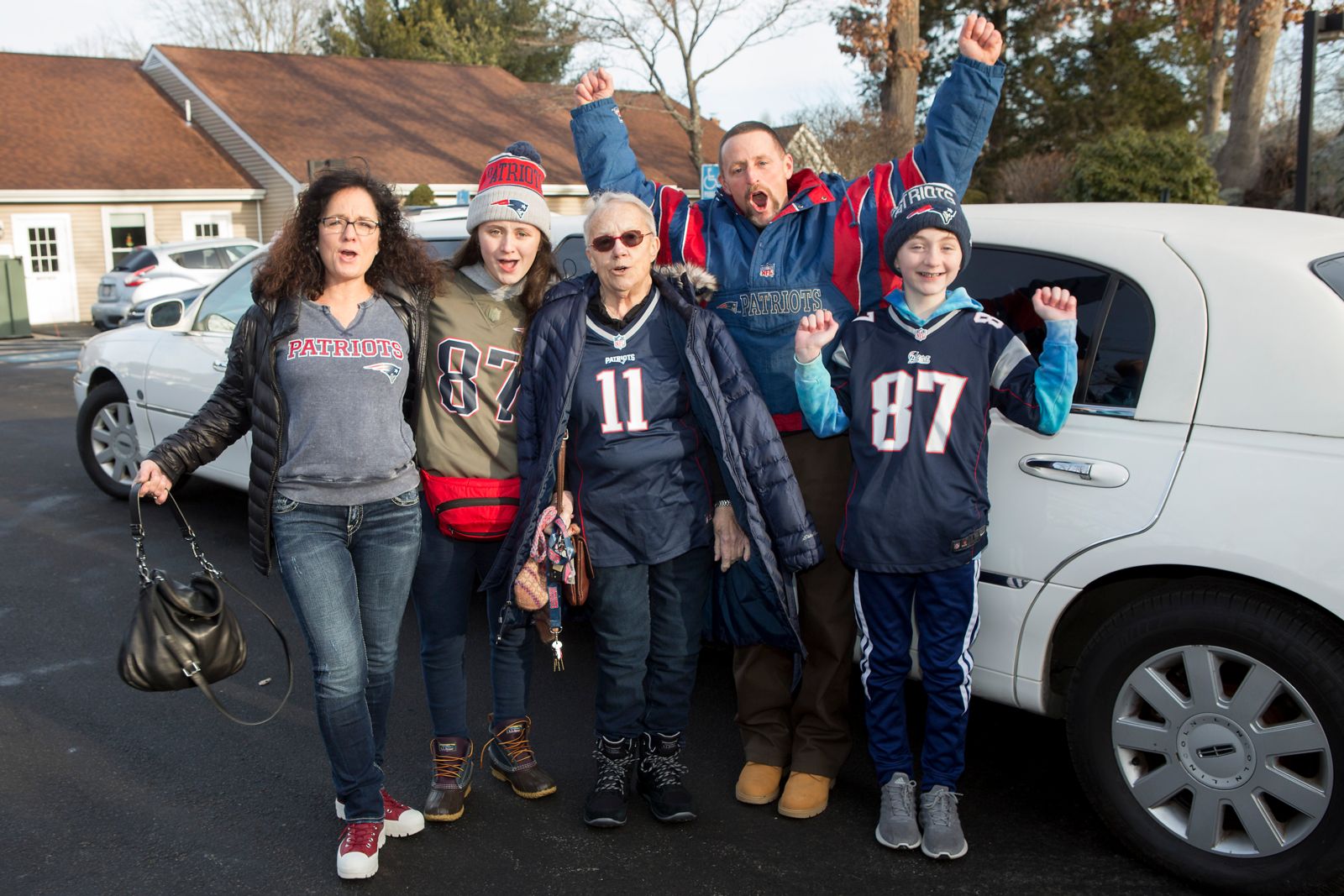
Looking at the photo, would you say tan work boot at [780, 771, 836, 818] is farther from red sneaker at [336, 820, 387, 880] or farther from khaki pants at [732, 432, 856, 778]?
red sneaker at [336, 820, 387, 880]

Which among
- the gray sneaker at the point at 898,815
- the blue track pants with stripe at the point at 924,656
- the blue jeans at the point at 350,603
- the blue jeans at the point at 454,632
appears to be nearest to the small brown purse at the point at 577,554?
the blue jeans at the point at 454,632

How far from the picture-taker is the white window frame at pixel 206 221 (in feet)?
82.3

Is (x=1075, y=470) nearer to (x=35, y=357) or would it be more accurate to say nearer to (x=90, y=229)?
(x=35, y=357)

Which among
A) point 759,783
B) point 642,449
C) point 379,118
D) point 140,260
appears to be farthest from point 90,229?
point 759,783

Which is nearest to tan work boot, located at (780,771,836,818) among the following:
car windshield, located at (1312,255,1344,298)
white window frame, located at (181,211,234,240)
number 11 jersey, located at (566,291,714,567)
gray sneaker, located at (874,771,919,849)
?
gray sneaker, located at (874,771,919,849)

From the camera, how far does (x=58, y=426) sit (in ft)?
32.8

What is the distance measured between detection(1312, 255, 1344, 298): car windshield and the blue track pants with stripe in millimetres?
1106

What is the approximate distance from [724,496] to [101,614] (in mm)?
3345

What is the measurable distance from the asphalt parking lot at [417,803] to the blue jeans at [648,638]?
331 millimetres

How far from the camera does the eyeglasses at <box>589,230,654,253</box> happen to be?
3096mm

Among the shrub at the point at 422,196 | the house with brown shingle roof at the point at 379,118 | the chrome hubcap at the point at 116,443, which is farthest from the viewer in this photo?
the house with brown shingle roof at the point at 379,118

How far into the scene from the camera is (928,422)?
3068mm

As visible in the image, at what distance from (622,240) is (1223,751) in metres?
2.03

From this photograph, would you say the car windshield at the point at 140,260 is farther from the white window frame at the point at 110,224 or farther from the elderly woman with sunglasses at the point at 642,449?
the elderly woman with sunglasses at the point at 642,449
